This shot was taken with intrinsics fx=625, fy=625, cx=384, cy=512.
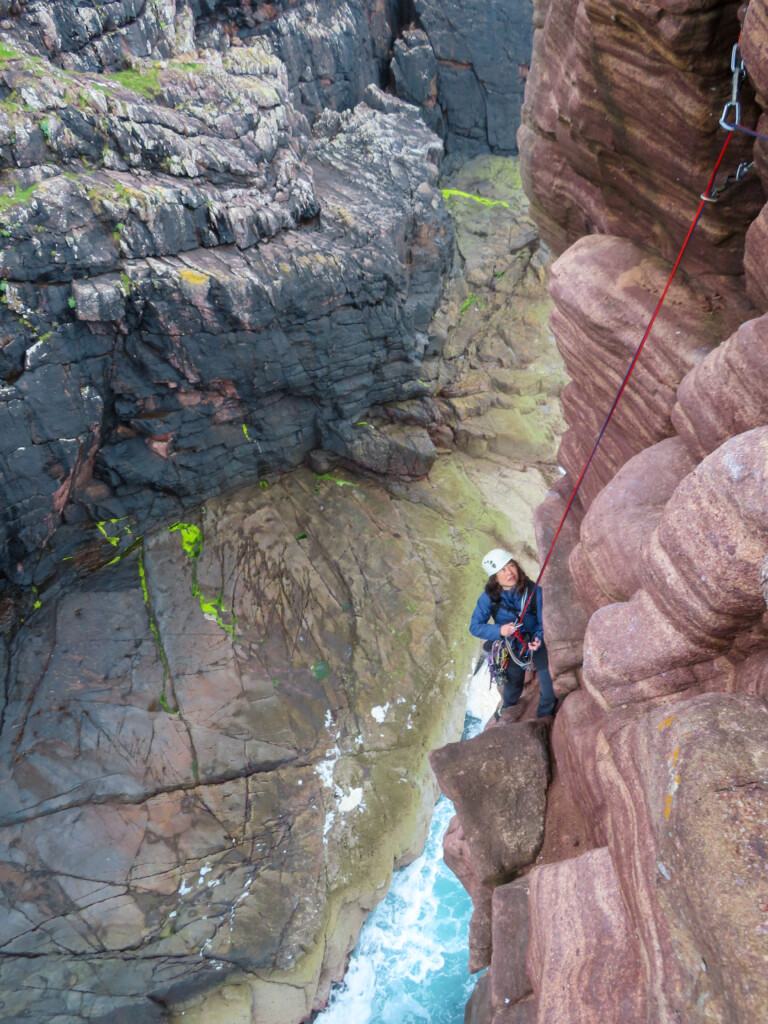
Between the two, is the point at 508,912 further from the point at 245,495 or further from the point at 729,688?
the point at 245,495

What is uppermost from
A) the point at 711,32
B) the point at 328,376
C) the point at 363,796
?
the point at 711,32

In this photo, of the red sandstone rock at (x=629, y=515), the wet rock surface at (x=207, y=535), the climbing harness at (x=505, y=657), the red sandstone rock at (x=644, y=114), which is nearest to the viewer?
the red sandstone rock at (x=644, y=114)

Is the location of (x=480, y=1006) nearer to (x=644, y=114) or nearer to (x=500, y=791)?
(x=500, y=791)

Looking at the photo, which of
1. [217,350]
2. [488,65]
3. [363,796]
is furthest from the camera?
[488,65]

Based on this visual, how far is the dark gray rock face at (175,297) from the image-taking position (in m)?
12.0

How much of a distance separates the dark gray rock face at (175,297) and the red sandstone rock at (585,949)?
12.3 metres

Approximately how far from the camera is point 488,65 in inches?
Answer: 963

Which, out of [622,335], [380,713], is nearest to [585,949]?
[622,335]

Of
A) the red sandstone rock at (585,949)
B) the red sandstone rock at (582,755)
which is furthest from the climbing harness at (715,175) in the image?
the red sandstone rock at (585,949)

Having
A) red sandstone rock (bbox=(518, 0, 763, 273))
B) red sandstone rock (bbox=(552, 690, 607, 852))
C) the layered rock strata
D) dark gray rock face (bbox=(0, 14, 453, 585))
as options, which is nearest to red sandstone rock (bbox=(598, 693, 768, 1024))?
the layered rock strata

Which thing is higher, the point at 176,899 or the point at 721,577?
the point at 721,577

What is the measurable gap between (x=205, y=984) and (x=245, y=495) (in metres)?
10.5

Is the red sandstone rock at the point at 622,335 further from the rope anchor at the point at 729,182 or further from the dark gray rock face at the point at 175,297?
the dark gray rock face at the point at 175,297

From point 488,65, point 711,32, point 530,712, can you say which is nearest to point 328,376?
point 530,712
